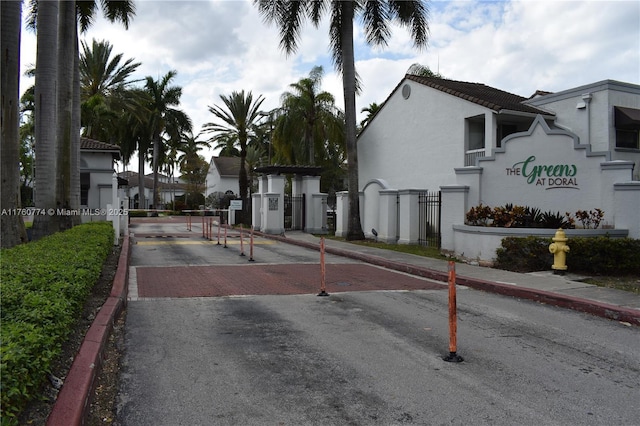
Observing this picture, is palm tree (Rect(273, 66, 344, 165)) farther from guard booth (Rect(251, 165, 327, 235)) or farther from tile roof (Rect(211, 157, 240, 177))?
tile roof (Rect(211, 157, 240, 177))

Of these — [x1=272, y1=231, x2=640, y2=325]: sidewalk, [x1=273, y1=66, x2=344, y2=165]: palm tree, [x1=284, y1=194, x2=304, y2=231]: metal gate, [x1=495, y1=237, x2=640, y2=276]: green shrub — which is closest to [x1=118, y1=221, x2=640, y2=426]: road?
[x1=272, y1=231, x2=640, y2=325]: sidewalk

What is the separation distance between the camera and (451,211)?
15656 mm

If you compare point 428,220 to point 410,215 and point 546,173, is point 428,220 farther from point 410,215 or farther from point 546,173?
point 546,173

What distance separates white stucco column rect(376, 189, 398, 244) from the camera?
20188 millimetres

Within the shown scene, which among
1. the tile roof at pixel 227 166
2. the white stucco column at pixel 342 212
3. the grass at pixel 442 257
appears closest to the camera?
the grass at pixel 442 257

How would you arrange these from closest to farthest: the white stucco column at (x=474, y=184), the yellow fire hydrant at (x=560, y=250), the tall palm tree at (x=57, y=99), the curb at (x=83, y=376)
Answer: the curb at (x=83, y=376) → the yellow fire hydrant at (x=560, y=250) → the tall palm tree at (x=57, y=99) → the white stucco column at (x=474, y=184)

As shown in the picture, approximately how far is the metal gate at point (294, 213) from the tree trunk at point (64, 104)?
13397 mm

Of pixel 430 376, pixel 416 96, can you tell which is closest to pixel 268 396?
pixel 430 376

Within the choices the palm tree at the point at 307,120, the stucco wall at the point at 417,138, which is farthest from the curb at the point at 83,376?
the palm tree at the point at 307,120

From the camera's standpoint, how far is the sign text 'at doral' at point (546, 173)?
13812mm

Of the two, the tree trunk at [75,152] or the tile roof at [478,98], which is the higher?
the tile roof at [478,98]

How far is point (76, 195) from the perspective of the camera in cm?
1789

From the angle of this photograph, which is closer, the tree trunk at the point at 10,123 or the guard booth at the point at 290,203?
the tree trunk at the point at 10,123

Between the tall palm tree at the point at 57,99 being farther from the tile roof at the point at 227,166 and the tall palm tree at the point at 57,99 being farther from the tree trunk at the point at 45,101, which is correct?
the tile roof at the point at 227,166
